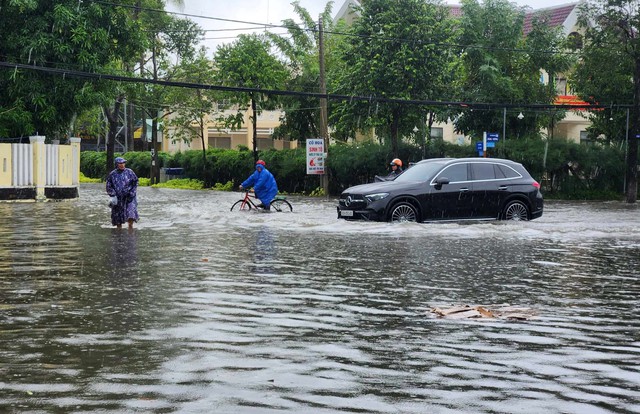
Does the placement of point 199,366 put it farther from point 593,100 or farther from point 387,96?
point 593,100

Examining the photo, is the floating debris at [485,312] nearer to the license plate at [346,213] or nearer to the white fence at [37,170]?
the license plate at [346,213]

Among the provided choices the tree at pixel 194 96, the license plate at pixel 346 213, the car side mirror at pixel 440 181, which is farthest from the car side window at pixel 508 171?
the tree at pixel 194 96

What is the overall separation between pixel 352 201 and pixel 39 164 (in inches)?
624

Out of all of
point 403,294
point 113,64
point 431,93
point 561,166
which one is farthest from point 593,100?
point 403,294

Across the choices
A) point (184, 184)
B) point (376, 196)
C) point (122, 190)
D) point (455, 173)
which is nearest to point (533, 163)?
point (455, 173)

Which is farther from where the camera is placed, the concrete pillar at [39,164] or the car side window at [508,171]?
the concrete pillar at [39,164]

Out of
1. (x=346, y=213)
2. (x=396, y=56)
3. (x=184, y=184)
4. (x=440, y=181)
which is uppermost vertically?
(x=396, y=56)

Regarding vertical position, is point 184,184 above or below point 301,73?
below

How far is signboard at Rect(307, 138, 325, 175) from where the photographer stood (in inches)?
1770

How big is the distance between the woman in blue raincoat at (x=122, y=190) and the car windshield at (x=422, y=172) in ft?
19.5

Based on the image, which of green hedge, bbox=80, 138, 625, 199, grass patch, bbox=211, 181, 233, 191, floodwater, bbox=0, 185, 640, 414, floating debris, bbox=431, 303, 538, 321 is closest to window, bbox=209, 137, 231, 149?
grass patch, bbox=211, 181, 233, 191

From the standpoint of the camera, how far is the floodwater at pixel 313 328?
6152 mm

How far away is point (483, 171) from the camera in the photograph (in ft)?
75.6

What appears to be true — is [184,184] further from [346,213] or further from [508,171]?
[508,171]
